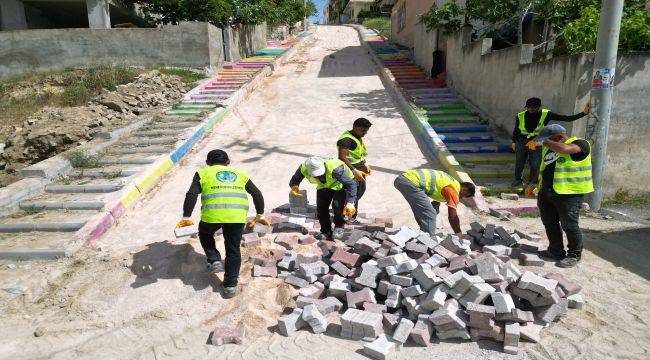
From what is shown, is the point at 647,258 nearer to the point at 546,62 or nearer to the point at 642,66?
the point at 642,66

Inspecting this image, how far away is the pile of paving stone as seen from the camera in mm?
3578

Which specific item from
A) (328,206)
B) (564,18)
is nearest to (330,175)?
(328,206)

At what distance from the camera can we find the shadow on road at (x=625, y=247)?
15.8 feet

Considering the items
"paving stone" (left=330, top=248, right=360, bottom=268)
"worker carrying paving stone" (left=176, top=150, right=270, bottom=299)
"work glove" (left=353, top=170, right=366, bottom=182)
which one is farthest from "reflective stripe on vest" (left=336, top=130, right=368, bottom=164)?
"worker carrying paving stone" (left=176, top=150, right=270, bottom=299)

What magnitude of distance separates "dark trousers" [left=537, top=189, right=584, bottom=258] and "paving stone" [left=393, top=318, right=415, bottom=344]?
238cm

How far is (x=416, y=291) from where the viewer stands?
391 centimetres

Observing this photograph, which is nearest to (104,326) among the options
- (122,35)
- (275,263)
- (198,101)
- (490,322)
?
(275,263)

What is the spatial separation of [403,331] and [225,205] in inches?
81.3

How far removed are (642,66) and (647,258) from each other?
3.37m

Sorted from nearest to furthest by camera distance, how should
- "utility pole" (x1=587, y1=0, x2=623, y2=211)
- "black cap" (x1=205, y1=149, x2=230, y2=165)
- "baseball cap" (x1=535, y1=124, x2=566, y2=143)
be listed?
"black cap" (x1=205, y1=149, x2=230, y2=165)
"baseball cap" (x1=535, y1=124, x2=566, y2=143)
"utility pole" (x1=587, y1=0, x2=623, y2=211)

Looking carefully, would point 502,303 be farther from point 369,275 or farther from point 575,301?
point 369,275

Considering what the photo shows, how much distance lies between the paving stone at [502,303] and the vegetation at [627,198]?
4.59m

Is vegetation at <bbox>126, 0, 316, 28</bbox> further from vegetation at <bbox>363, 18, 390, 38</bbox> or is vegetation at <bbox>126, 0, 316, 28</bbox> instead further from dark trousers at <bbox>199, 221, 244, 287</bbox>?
dark trousers at <bbox>199, 221, 244, 287</bbox>

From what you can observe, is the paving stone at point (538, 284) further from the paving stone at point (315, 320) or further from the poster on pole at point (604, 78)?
the poster on pole at point (604, 78)
